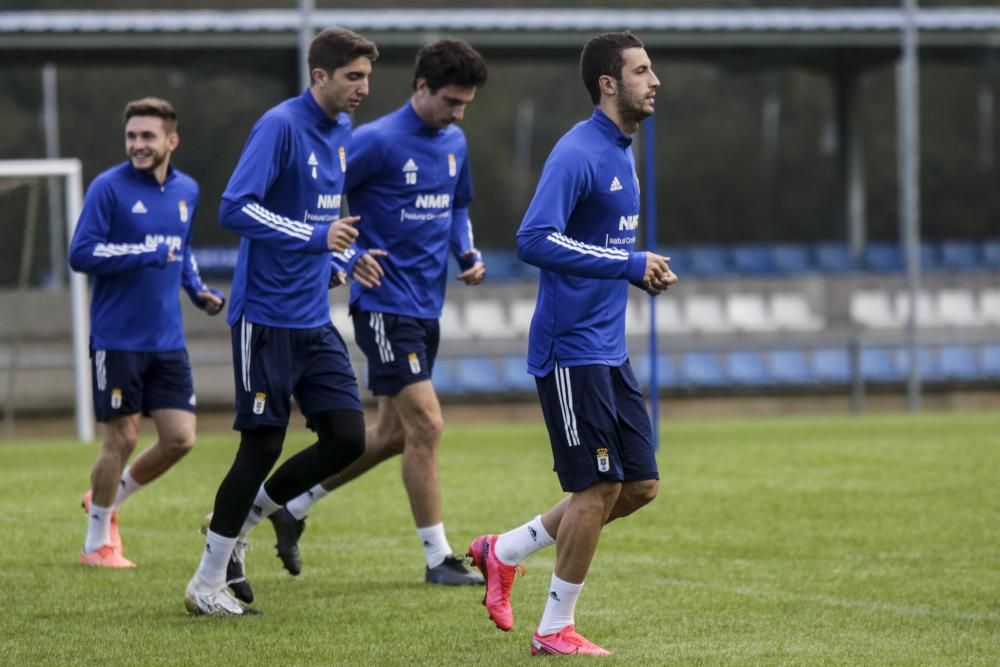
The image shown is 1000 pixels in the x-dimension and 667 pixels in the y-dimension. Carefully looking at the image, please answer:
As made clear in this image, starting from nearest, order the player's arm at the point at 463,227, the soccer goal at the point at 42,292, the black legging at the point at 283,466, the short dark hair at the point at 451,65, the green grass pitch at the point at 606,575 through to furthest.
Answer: the green grass pitch at the point at 606,575, the black legging at the point at 283,466, the short dark hair at the point at 451,65, the player's arm at the point at 463,227, the soccer goal at the point at 42,292

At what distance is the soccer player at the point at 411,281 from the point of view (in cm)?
738

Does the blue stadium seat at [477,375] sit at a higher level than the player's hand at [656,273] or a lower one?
lower

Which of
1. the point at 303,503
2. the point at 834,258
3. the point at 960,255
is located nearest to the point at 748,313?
the point at 834,258

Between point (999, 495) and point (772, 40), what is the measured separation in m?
17.3

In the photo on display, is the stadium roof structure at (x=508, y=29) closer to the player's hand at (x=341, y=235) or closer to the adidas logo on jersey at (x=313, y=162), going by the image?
the adidas logo on jersey at (x=313, y=162)

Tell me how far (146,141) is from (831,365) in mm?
18296

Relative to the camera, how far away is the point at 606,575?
298 inches

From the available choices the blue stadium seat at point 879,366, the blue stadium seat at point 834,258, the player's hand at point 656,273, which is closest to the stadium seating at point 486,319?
the blue stadium seat at point 879,366

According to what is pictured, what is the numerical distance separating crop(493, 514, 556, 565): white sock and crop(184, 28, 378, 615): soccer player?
0.88 meters

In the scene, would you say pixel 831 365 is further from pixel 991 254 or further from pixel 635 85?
pixel 635 85

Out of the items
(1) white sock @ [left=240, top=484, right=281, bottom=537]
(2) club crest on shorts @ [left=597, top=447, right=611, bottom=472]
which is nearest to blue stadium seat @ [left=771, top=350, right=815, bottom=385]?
(1) white sock @ [left=240, top=484, right=281, bottom=537]

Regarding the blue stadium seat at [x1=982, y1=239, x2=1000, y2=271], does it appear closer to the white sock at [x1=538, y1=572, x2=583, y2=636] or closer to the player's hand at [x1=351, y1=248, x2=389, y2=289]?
the player's hand at [x1=351, y1=248, x2=389, y2=289]

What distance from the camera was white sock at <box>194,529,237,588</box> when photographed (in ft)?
21.1

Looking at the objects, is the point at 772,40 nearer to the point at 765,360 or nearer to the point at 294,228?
the point at 765,360
